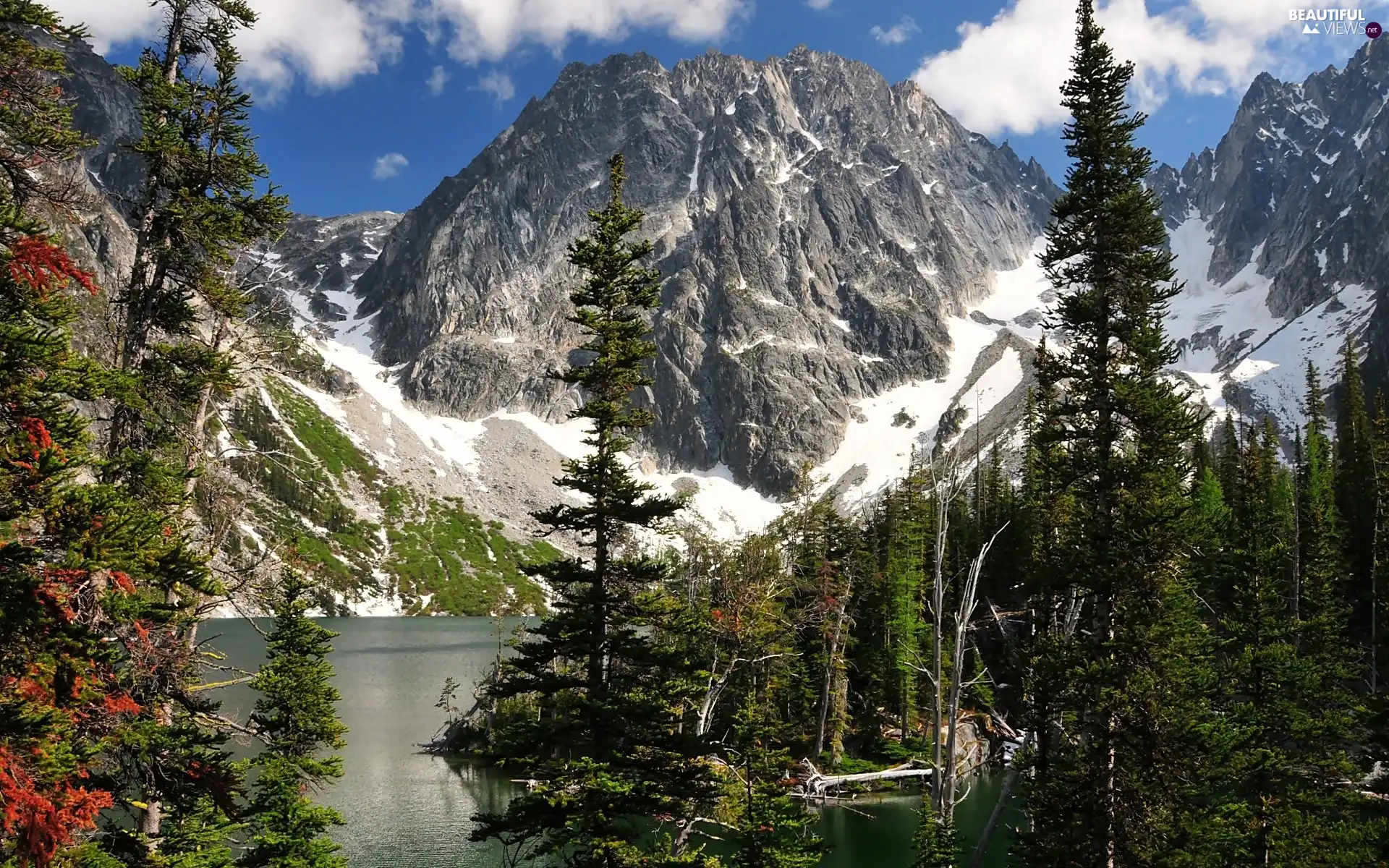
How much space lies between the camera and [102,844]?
16.1 m

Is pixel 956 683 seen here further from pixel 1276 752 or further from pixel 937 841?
pixel 1276 752

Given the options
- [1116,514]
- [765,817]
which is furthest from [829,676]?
[1116,514]

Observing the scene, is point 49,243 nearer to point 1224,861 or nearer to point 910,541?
point 1224,861

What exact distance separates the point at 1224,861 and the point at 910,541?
39115 mm

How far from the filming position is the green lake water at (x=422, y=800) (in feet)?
149

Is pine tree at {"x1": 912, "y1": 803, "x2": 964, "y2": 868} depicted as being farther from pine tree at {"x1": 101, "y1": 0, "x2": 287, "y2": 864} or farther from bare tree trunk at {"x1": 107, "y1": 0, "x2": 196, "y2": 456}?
bare tree trunk at {"x1": 107, "y1": 0, "x2": 196, "y2": 456}

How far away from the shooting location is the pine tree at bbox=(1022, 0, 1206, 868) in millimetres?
19844

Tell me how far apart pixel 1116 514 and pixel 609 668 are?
1424 centimetres

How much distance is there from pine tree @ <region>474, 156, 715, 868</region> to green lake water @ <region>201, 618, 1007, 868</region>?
2.78 m

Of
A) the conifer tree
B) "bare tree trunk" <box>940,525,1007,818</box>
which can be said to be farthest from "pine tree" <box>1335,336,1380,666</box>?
"bare tree trunk" <box>940,525,1007,818</box>

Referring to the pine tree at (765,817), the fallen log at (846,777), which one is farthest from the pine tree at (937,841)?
the fallen log at (846,777)

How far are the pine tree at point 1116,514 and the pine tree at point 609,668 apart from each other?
9.78 metres

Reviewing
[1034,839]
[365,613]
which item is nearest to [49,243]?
[1034,839]

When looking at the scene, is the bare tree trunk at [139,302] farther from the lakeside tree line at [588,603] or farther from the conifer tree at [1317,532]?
the conifer tree at [1317,532]
